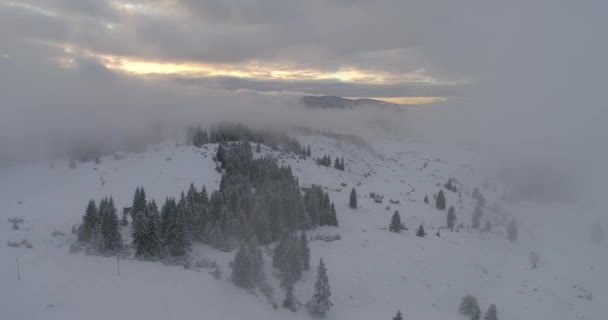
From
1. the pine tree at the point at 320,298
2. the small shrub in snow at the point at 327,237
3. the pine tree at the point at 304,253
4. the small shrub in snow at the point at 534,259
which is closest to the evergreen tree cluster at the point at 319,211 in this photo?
the small shrub in snow at the point at 327,237

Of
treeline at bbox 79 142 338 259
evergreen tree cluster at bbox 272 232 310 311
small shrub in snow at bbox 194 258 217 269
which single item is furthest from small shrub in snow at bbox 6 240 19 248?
evergreen tree cluster at bbox 272 232 310 311

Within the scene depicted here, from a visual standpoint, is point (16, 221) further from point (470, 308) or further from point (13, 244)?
point (470, 308)

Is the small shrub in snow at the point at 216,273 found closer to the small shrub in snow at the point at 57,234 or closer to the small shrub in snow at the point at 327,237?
the small shrub in snow at the point at 57,234

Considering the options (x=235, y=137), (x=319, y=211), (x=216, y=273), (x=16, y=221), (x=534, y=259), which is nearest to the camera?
(x=216, y=273)

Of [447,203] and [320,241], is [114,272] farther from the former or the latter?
[447,203]

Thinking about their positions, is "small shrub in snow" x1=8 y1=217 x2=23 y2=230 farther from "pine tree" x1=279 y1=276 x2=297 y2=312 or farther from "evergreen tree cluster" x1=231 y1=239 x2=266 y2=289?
"pine tree" x1=279 y1=276 x2=297 y2=312

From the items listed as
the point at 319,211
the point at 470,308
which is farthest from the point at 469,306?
the point at 319,211

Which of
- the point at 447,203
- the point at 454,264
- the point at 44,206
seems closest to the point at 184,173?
the point at 44,206
